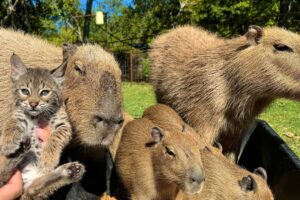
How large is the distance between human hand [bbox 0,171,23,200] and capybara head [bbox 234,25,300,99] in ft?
6.42

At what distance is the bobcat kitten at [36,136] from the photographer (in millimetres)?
2697

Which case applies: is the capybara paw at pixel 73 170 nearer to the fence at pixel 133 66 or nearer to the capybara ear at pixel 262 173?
the capybara ear at pixel 262 173

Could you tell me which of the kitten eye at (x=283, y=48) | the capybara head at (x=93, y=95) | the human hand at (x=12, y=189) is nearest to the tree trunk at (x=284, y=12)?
the kitten eye at (x=283, y=48)

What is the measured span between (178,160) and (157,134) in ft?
1.16

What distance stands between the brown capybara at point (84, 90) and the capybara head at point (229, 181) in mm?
800

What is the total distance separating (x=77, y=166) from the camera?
2770 millimetres

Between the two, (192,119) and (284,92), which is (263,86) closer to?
(284,92)

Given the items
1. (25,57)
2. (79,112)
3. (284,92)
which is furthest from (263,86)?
(25,57)

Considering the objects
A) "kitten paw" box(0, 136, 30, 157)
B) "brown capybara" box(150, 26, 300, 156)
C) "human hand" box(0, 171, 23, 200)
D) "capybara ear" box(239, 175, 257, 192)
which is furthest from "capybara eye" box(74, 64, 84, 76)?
"brown capybara" box(150, 26, 300, 156)

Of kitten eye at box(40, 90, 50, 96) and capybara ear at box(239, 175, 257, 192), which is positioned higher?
kitten eye at box(40, 90, 50, 96)

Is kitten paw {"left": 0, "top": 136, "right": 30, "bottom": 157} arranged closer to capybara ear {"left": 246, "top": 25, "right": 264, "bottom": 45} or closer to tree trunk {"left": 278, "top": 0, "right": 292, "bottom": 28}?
capybara ear {"left": 246, "top": 25, "right": 264, "bottom": 45}

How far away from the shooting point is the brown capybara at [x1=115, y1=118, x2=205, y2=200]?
317cm

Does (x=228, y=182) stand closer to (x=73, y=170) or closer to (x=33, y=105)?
(x=73, y=170)

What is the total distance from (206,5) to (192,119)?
22106 millimetres
